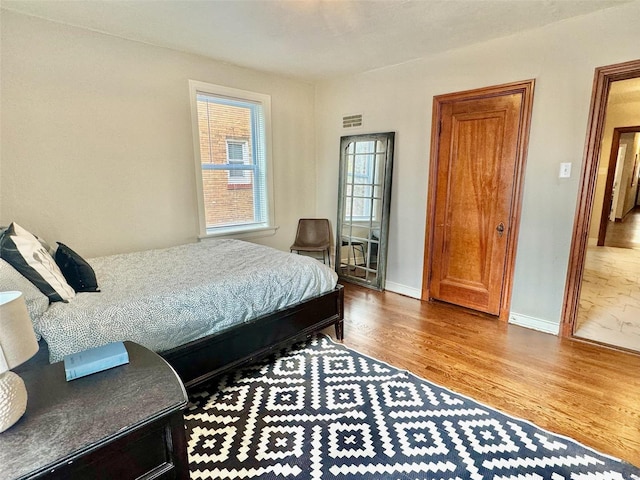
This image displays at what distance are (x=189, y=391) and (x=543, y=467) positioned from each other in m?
1.89

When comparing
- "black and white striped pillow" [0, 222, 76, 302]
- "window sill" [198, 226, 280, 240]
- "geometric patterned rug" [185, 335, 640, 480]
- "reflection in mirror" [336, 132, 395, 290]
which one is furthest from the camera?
"reflection in mirror" [336, 132, 395, 290]

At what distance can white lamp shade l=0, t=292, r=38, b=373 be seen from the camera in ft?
3.07

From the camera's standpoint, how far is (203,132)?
11.8 feet

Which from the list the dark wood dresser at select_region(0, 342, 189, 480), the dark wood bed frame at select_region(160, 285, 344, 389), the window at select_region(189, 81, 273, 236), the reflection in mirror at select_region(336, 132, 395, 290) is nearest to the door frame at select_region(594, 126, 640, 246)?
the reflection in mirror at select_region(336, 132, 395, 290)

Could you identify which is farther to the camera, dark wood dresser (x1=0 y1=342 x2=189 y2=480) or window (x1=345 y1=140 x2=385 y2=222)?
window (x1=345 y1=140 x2=385 y2=222)

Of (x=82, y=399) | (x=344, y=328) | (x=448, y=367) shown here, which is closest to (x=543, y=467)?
(x=448, y=367)

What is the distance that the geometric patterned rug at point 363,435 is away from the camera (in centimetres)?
158

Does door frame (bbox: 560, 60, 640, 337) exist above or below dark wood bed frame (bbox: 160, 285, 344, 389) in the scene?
above

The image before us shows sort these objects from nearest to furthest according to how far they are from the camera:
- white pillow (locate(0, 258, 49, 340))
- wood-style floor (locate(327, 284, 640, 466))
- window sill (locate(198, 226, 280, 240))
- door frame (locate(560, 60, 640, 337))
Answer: white pillow (locate(0, 258, 49, 340)) < wood-style floor (locate(327, 284, 640, 466)) < door frame (locate(560, 60, 640, 337)) < window sill (locate(198, 226, 280, 240))

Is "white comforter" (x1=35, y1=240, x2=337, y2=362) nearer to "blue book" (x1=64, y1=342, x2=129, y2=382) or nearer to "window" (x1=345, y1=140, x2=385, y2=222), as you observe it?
"blue book" (x1=64, y1=342, x2=129, y2=382)

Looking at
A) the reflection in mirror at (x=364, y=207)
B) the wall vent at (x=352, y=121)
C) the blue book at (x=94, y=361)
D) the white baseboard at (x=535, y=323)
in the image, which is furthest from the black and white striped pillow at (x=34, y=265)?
the white baseboard at (x=535, y=323)

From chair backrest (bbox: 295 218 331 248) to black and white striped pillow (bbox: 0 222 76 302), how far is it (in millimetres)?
2893

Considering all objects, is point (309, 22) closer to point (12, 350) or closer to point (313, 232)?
point (313, 232)

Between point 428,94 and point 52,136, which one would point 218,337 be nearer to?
point 52,136
